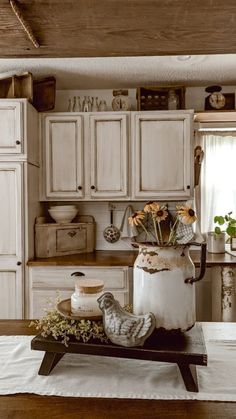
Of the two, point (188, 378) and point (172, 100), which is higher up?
point (172, 100)

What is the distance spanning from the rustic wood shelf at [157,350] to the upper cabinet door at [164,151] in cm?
226

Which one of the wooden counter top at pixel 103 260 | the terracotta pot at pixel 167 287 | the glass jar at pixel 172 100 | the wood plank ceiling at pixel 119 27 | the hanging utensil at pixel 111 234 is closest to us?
the wood plank ceiling at pixel 119 27

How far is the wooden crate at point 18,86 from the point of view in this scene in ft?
10.5

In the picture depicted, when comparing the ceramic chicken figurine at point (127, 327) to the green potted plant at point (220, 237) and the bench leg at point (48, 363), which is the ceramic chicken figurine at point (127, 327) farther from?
the green potted plant at point (220, 237)

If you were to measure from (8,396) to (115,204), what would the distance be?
9.08 feet

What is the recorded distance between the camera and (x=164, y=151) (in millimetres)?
3359

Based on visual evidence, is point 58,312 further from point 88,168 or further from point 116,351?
point 88,168

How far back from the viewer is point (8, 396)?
1016 millimetres

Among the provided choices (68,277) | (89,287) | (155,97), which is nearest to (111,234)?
(68,277)

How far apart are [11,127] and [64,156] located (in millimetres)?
508

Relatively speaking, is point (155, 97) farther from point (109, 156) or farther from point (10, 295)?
point (10, 295)

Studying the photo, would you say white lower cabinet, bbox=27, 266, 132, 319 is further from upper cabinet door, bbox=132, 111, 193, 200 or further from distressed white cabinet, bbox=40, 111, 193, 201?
upper cabinet door, bbox=132, 111, 193, 200

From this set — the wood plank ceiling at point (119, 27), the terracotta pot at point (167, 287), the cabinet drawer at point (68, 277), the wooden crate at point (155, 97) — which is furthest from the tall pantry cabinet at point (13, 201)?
the wood plank ceiling at point (119, 27)

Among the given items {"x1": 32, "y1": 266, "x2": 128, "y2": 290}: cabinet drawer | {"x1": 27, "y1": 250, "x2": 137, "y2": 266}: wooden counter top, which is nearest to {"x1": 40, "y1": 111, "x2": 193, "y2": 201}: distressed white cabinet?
{"x1": 27, "y1": 250, "x2": 137, "y2": 266}: wooden counter top
